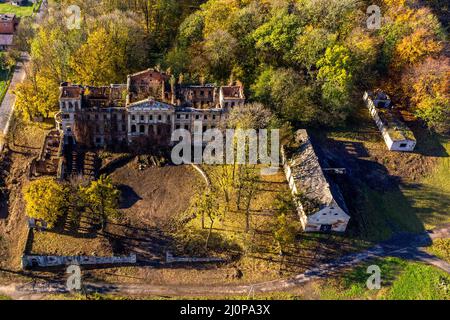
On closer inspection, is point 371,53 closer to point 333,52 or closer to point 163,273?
point 333,52

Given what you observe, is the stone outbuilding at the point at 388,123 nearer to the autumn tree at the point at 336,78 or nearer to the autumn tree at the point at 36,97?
the autumn tree at the point at 336,78

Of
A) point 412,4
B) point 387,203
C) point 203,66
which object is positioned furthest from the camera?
point 412,4

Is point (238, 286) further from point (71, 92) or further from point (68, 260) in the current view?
point (71, 92)

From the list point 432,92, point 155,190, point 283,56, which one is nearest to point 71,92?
point 155,190

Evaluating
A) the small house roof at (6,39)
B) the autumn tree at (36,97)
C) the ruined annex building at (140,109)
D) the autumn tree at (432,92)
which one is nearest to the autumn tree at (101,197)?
the ruined annex building at (140,109)

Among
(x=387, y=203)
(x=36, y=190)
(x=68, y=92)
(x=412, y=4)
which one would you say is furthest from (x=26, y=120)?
(x=412, y=4)
